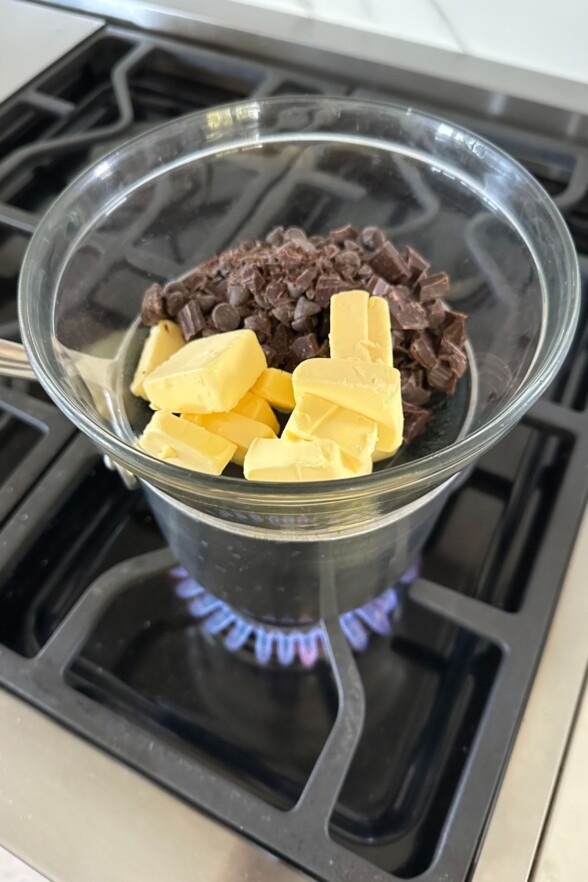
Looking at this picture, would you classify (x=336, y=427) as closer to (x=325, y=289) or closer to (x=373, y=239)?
(x=325, y=289)

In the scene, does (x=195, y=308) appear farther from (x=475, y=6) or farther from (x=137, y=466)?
(x=475, y=6)

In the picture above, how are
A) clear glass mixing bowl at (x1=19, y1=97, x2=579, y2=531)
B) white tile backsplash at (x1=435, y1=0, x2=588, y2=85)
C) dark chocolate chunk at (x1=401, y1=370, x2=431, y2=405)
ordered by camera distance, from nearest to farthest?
clear glass mixing bowl at (x1=19, y1=97, x2=579, y2=531)
dark chocolate chunk at (x1=401, y1=370, x2=431, y2=405)
white tile backsplash at (x1=435, y1=0, x2=588, y2=85)

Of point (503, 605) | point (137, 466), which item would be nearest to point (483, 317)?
point (503, 605)

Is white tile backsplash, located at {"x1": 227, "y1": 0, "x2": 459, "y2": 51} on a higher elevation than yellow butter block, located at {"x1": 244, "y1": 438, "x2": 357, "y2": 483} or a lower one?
higher

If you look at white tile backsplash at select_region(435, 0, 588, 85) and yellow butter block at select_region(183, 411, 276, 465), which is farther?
white tile backsplash at select_region(435, 0, 588, 85)

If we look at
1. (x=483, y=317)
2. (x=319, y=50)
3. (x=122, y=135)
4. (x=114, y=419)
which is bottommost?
(x=114, y=419)

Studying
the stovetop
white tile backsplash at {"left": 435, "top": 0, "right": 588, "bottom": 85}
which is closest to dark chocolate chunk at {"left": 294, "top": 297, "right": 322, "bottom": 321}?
the stovetop

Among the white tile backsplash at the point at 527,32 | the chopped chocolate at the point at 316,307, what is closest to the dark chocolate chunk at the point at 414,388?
the chopped chocolate at the point at 316,307

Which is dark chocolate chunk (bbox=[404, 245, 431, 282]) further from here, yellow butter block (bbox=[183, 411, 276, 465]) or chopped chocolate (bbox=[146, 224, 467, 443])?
yellow butter block (bbox=[183, 411, 276, 465])
